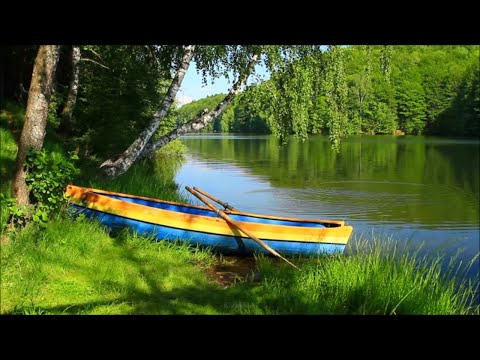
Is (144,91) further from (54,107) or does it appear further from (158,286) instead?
(158,286)


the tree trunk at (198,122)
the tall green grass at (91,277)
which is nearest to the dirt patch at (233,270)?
the tall green grass at (91,277)

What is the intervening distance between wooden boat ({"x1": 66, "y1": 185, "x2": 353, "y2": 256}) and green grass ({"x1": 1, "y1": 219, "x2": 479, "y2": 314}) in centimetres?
124

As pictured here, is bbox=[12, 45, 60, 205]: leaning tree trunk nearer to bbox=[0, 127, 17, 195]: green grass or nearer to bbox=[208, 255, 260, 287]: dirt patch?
bbox=[0, 127, 17, 195]: green grass

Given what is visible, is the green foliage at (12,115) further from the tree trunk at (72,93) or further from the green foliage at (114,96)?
the green foliage at (114,96)

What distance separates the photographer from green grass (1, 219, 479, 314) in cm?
475

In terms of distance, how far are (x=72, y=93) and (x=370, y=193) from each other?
37.4 ft

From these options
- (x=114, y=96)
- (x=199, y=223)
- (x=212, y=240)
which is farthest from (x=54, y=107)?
(x=212, y=240)

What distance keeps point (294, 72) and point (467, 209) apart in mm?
8582

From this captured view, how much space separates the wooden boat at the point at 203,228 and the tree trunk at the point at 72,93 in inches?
196

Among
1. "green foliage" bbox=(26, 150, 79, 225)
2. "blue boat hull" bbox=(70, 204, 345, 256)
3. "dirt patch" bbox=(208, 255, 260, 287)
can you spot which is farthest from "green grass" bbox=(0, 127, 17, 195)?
"dirt patch" bbox=(208, 255, 260, 287)

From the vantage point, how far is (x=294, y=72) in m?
10.1

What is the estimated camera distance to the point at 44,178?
6.09 metres
